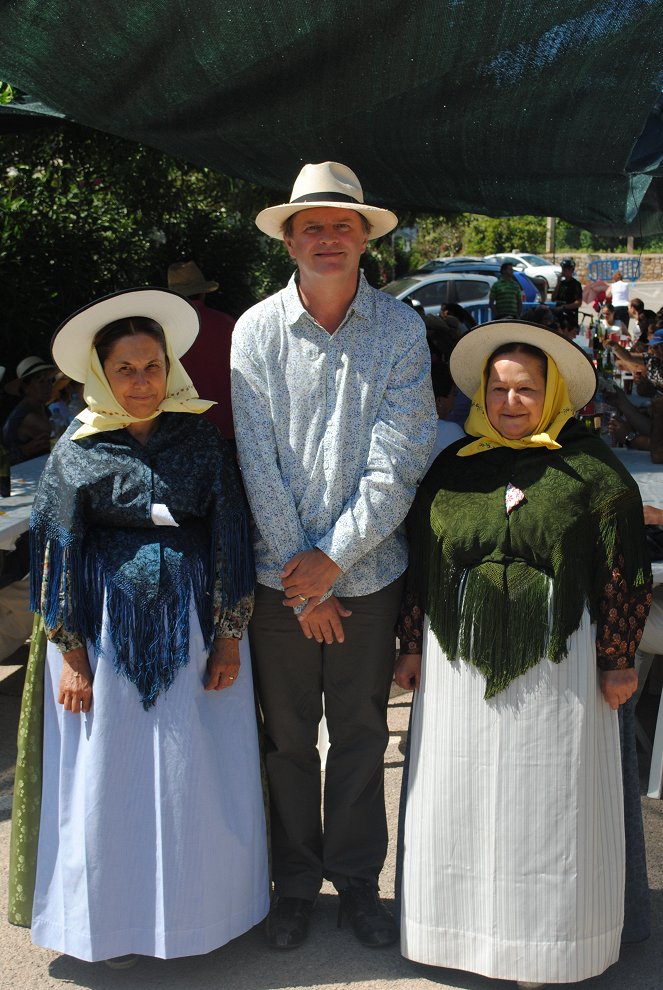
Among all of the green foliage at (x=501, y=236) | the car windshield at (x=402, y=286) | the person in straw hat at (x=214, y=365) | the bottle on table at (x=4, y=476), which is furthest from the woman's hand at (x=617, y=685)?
the green foliage at (x=501, y=236)

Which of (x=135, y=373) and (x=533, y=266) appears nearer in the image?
(x=135, y=373)

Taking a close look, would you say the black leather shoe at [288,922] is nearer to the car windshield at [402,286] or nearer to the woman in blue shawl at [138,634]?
the woman in blue shawl at [138,634]

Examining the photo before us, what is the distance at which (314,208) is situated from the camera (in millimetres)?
2924

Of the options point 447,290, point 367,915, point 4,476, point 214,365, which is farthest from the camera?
point 447,290

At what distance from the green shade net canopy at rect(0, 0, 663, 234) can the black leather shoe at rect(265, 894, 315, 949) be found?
2.52 metres

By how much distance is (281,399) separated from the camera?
291 cm

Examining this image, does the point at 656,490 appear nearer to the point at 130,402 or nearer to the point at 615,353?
the point at 130,402

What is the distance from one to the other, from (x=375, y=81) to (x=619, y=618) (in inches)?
76.0

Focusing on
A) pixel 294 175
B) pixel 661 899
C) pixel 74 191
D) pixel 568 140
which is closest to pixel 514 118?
pixel 568 140

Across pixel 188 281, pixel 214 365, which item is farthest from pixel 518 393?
pixel 188 281

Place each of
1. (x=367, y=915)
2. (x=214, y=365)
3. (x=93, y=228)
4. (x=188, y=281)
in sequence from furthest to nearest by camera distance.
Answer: (x=93, y=228) → (x=188, y=281) → (x=214, y=365) → (x=367, y=915)

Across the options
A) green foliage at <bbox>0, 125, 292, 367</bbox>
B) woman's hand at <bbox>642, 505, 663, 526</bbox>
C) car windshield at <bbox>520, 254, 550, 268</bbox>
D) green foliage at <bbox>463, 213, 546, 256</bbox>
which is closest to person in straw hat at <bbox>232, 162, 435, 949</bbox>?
woman's hand at <bbox>642, 505, 663, 526</bbox>

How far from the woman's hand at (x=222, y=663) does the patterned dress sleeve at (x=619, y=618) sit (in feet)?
3.01

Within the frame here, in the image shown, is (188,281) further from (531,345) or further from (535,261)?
(535,261)
